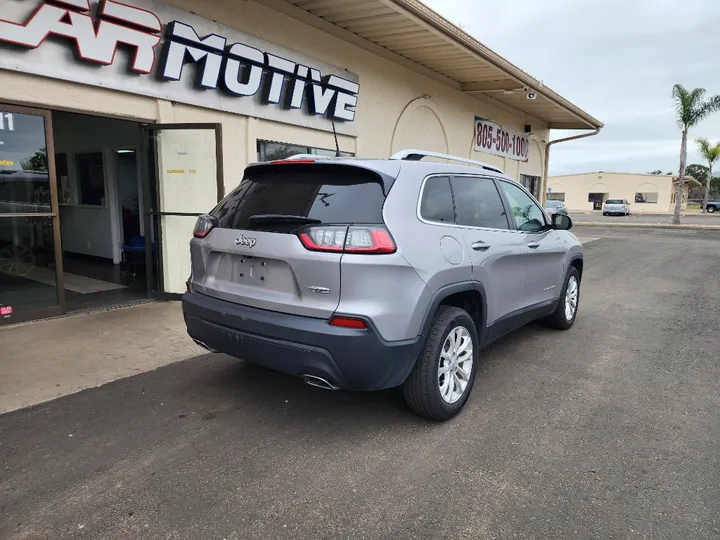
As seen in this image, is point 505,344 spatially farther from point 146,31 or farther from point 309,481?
point 146,31

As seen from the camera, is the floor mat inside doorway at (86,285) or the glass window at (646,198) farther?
the glass window at (646,198)

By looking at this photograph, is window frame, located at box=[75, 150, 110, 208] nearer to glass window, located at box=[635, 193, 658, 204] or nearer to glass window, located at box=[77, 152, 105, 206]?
glass window, located at box=[77, 152, 105, 206]

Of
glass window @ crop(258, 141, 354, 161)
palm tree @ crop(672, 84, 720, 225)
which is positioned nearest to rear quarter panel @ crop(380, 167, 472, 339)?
glass window @ crop(258, 141, 354, 161)

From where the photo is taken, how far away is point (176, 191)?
7215mm

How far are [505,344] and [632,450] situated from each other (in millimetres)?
2268

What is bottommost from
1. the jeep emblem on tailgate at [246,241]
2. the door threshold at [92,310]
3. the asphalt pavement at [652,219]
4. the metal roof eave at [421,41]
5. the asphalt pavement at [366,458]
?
the asphalt pavement at [366,458]

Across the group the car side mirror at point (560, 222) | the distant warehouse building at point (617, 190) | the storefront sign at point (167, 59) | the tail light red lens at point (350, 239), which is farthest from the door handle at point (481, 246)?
the distant warehouse building at point (617, 190)

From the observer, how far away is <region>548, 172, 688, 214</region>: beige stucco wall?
202ft

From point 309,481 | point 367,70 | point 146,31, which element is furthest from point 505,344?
point 367,70

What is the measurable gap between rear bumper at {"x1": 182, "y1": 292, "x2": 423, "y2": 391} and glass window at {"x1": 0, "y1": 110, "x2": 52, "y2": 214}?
3935 mm

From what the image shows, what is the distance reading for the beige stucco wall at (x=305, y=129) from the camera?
5.84 meters

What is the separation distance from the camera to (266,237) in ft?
10.6

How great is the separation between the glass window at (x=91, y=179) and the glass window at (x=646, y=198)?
220 feet

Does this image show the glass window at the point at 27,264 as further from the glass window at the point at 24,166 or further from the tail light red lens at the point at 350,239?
the tail light red lens at the point at 350,239
